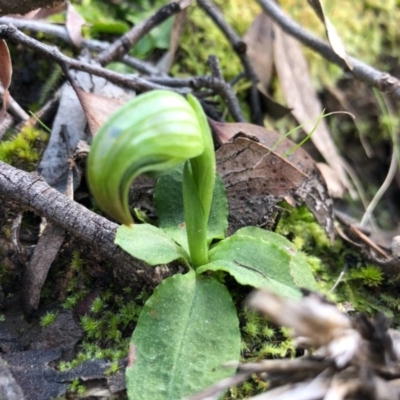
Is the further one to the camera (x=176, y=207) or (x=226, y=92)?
(x=226, y=92)

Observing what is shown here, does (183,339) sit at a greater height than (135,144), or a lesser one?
lesser

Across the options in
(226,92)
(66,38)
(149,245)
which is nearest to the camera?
(149,245)

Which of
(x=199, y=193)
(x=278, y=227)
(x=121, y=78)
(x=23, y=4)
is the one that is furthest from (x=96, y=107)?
(x=278, y=227)

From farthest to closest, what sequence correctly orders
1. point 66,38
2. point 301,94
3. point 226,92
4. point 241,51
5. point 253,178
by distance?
1. point 301,94
2. point 241,51
3. point 66,38
4. point 226,92
5. point 253,178

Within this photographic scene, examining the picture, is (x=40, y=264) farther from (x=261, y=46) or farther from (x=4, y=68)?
(x=261, y=46)

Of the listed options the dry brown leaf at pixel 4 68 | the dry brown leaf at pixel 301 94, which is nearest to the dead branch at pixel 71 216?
the dry brown leaf at pixel 4 68

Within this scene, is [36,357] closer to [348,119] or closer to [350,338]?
[350,338]
